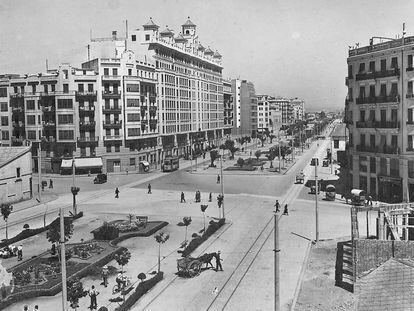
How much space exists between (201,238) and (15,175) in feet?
107

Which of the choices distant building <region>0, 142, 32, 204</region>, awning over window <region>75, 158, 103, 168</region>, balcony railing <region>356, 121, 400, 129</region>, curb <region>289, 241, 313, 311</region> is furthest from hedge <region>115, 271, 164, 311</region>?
awning over window <region>75, 158, 103, 168</region>

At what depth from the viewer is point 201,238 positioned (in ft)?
127

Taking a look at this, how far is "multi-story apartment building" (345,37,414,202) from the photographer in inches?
2153

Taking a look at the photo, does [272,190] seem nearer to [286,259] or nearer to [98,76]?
[286,259]

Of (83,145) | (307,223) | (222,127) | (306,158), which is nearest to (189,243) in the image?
(307,223)

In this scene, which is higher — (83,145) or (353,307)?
(83,145)

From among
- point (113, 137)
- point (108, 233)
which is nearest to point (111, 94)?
point (113, 137)

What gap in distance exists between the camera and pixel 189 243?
37906mm

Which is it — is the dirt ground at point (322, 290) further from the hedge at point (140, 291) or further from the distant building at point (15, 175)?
the distant building at point (15, 175)

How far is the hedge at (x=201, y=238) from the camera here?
35656 millimetres

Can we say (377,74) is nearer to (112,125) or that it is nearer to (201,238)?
(201,238)

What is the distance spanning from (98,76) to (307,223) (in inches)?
2215

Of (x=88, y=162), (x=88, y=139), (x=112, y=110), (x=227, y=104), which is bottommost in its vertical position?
(x=88, y=162)

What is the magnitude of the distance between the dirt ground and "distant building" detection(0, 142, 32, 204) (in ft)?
131
